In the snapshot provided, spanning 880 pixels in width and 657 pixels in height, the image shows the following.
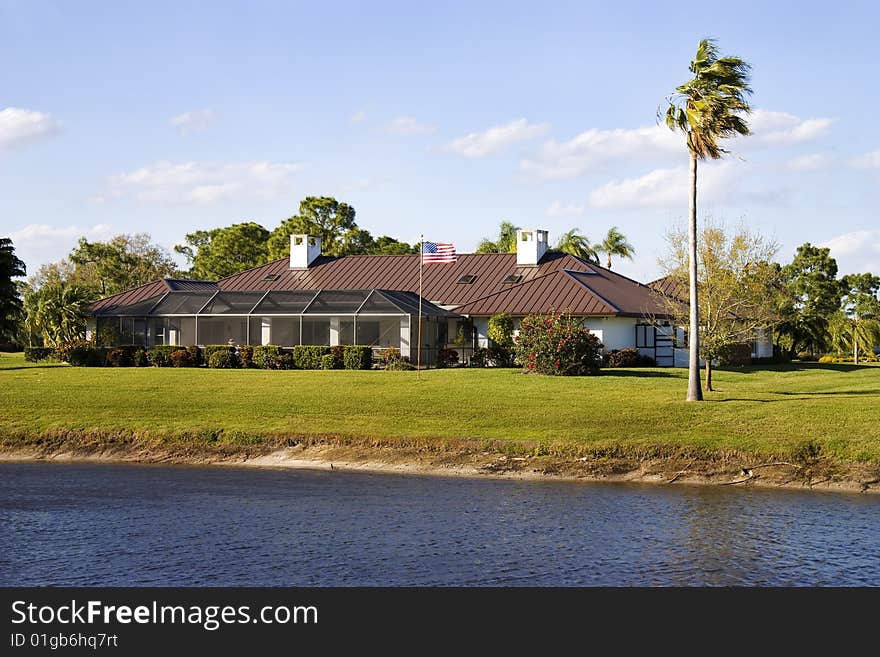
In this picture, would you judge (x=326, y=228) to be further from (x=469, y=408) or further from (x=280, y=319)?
(x=469, y=408)

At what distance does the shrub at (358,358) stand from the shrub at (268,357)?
3.26m

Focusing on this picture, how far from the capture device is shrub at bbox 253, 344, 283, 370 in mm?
47125

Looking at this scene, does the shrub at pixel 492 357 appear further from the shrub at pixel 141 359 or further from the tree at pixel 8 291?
the tree at pixel 8 291

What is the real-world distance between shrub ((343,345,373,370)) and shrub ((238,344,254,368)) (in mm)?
4647

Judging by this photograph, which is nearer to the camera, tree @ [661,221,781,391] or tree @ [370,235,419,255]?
tree @ [661,221,781,391]

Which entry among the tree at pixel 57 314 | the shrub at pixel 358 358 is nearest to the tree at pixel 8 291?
the tree at pixel 57 314

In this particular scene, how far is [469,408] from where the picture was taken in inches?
1249

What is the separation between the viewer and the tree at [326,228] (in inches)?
3236

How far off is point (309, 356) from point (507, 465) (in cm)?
2173

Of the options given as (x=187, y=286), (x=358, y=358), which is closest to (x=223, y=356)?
(x=358, y=358)

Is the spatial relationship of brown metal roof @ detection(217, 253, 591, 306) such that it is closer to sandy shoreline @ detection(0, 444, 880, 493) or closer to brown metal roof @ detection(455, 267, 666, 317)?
brown metal roof @ detection(455, 267, 666, 317)

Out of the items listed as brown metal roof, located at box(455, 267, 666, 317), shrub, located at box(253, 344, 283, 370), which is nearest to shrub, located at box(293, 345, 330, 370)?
shrub, located at box(253, 344, 283, 370)
